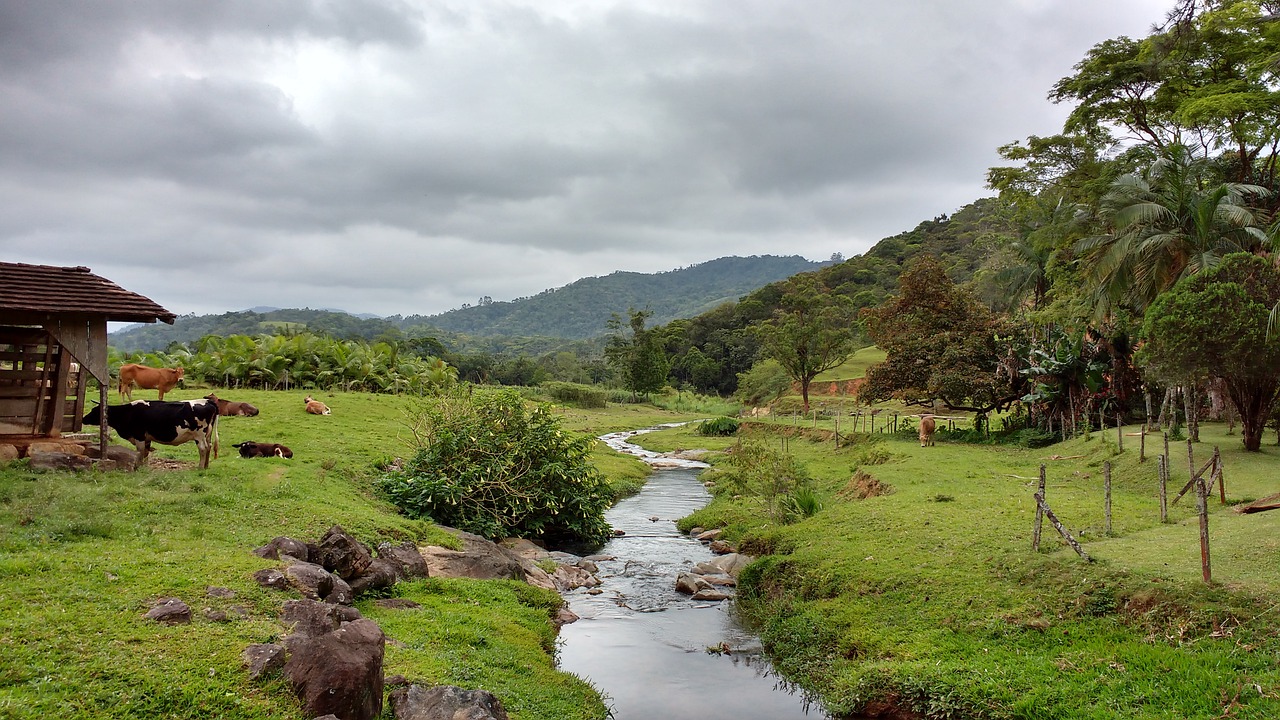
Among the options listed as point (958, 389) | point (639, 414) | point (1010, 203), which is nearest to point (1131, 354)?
point (958, 389)

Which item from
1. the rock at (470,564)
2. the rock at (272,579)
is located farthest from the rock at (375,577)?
the rock at (470,564)

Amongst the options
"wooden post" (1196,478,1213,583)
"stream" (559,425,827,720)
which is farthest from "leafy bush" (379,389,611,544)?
"wooden post" (1196,478,1213,583)

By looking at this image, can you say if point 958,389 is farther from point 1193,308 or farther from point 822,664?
point 822,664

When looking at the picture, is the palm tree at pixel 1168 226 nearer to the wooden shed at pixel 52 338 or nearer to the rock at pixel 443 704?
the rock at pixel 443 704

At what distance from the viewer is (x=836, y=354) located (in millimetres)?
55625

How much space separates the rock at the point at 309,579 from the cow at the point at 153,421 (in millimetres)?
5984

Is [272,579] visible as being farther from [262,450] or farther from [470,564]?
[262,450]

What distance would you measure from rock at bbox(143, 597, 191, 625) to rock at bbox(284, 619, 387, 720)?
1.18 meters

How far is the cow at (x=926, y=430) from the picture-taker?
95.2ft

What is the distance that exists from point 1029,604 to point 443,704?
8058mm

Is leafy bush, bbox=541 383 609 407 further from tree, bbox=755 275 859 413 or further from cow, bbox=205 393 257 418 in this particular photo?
cow, bbox=205 393 257 418

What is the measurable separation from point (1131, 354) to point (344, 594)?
27.3m

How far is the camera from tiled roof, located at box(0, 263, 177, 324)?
12.0 meters

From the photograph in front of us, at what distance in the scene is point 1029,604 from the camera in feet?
34.7
